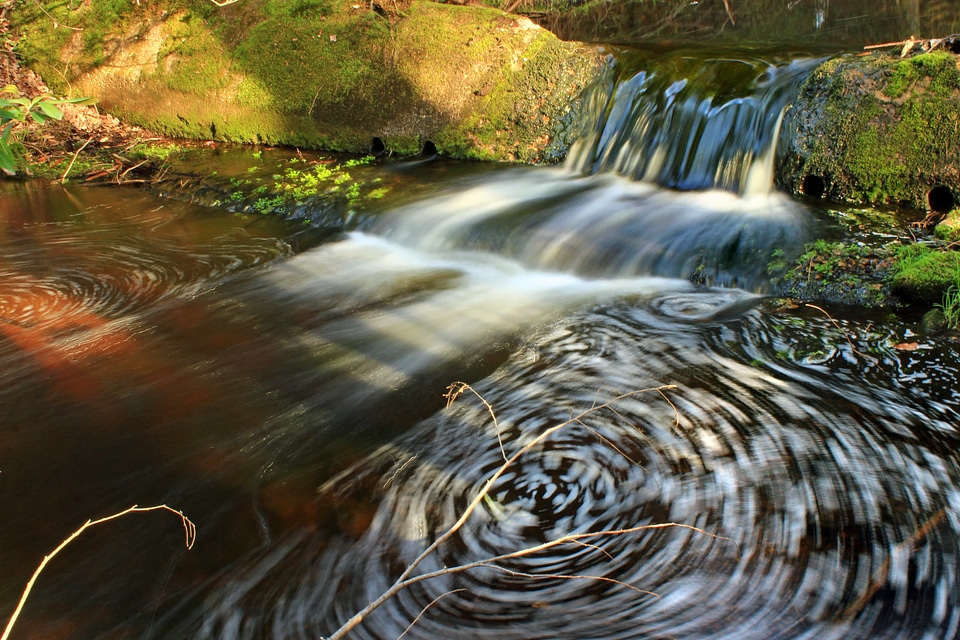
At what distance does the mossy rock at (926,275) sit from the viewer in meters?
4.22

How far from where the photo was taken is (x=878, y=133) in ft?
18.5

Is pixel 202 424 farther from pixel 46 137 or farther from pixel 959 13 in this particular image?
pixel 959 13

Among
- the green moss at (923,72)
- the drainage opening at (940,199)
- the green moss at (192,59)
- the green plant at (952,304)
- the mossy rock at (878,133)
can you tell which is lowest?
the green plant at (952,304)

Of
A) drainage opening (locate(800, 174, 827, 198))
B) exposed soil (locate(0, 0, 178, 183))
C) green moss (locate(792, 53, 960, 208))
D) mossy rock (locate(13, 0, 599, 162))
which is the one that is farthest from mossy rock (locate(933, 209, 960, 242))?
exposed soil (locate(0, 0, 178, 183))

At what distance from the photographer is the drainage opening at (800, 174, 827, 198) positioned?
5.84m

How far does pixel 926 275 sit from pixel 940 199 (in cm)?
145

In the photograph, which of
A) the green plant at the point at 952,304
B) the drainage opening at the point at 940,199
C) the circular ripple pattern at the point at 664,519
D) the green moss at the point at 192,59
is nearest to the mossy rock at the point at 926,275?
the green plant at the point at 952,304

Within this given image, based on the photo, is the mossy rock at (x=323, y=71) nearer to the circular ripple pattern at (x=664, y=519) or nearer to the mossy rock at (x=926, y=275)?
the mossy rock at (x=926, y=275)

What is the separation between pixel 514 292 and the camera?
17.3 ft

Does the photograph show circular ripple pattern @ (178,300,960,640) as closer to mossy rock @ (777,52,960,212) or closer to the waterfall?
mossy rock @ (777,52,960,212)

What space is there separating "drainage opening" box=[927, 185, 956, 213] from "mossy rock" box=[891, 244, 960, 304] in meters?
0.99

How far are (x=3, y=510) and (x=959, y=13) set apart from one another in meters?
10.5

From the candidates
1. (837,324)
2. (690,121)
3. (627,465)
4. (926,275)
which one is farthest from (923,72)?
(627,465)

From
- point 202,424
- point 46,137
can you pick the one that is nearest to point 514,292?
point 202,424
